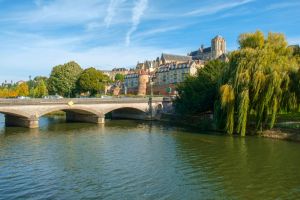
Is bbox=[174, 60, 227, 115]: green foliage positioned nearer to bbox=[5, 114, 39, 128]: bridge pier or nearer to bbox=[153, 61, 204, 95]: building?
bbox=[5, 114, 39, 128]: bridge pier

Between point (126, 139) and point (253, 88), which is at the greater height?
point (253, 88)

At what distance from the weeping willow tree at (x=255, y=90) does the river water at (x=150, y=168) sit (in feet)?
7.69

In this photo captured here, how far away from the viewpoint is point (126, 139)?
37688mm

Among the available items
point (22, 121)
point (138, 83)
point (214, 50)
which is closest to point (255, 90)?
point (22, 121)

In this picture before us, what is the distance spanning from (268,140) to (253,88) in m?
5.32

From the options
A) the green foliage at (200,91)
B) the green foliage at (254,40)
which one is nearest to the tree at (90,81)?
the green foliage at (200,91)

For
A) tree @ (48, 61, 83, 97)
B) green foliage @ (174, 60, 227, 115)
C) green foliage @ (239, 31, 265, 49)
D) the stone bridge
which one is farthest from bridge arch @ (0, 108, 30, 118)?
tree @ (48, 61, 83, 97)

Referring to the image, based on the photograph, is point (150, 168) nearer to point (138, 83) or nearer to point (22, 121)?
point (22, 121)

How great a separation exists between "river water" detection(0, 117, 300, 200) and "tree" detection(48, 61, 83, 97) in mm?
50789

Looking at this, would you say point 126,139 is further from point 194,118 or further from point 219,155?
point 194,118

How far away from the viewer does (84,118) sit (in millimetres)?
60125

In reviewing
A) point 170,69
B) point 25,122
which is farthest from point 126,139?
point 170,69

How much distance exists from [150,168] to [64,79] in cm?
6733

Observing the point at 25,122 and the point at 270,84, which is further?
the point at 25,122
